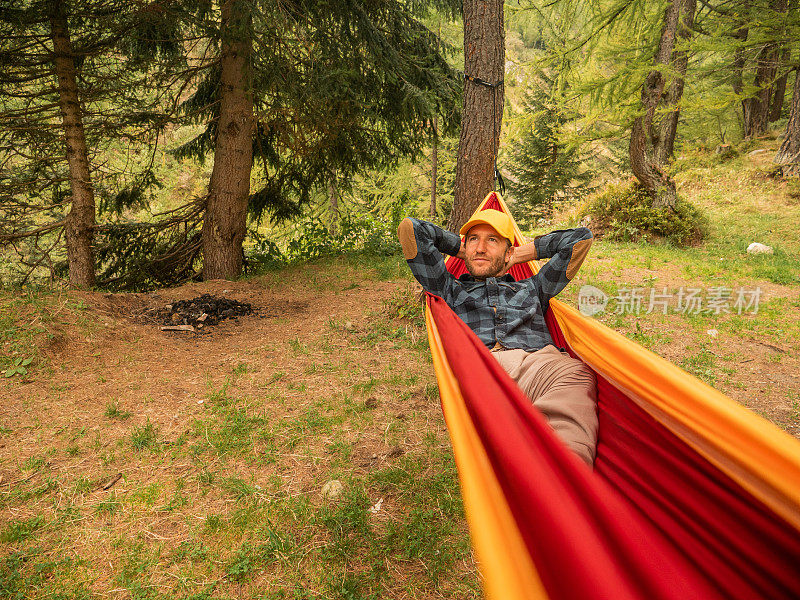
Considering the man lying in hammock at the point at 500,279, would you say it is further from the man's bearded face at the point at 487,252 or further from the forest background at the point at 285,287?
the forest background at the point at 285,287

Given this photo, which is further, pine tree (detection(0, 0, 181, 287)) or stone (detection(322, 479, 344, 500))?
pine tree (detection(0, 0, 181, 287))

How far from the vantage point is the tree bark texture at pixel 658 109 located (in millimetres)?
5703

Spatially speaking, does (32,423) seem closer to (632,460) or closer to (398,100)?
(632,460)

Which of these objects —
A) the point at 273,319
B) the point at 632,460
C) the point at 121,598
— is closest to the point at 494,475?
the point at 632,460

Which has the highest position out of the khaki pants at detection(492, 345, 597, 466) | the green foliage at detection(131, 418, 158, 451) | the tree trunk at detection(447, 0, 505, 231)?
the tree trunk at detection(447, 0, 505, 231)

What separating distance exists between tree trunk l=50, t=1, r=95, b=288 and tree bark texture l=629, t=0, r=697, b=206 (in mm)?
7000

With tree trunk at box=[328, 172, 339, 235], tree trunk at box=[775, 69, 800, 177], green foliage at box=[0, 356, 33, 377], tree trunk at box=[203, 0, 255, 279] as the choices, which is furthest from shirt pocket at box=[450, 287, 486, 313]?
tree trunk at box=[775, 69, 800, 177]

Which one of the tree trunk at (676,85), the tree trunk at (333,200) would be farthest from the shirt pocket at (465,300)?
the tree trunk at (676,85)

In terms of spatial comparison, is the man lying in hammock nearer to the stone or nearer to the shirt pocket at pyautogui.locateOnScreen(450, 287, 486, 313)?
the shirt pocket at pyautogui.locateOnScreen(450, 287, 486, 313)

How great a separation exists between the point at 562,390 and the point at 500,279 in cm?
91

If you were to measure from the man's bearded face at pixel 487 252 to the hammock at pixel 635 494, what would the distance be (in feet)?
3.09

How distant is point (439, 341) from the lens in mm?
1781

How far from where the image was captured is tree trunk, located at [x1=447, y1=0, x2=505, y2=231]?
3.13 meters

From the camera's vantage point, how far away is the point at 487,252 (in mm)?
2273
